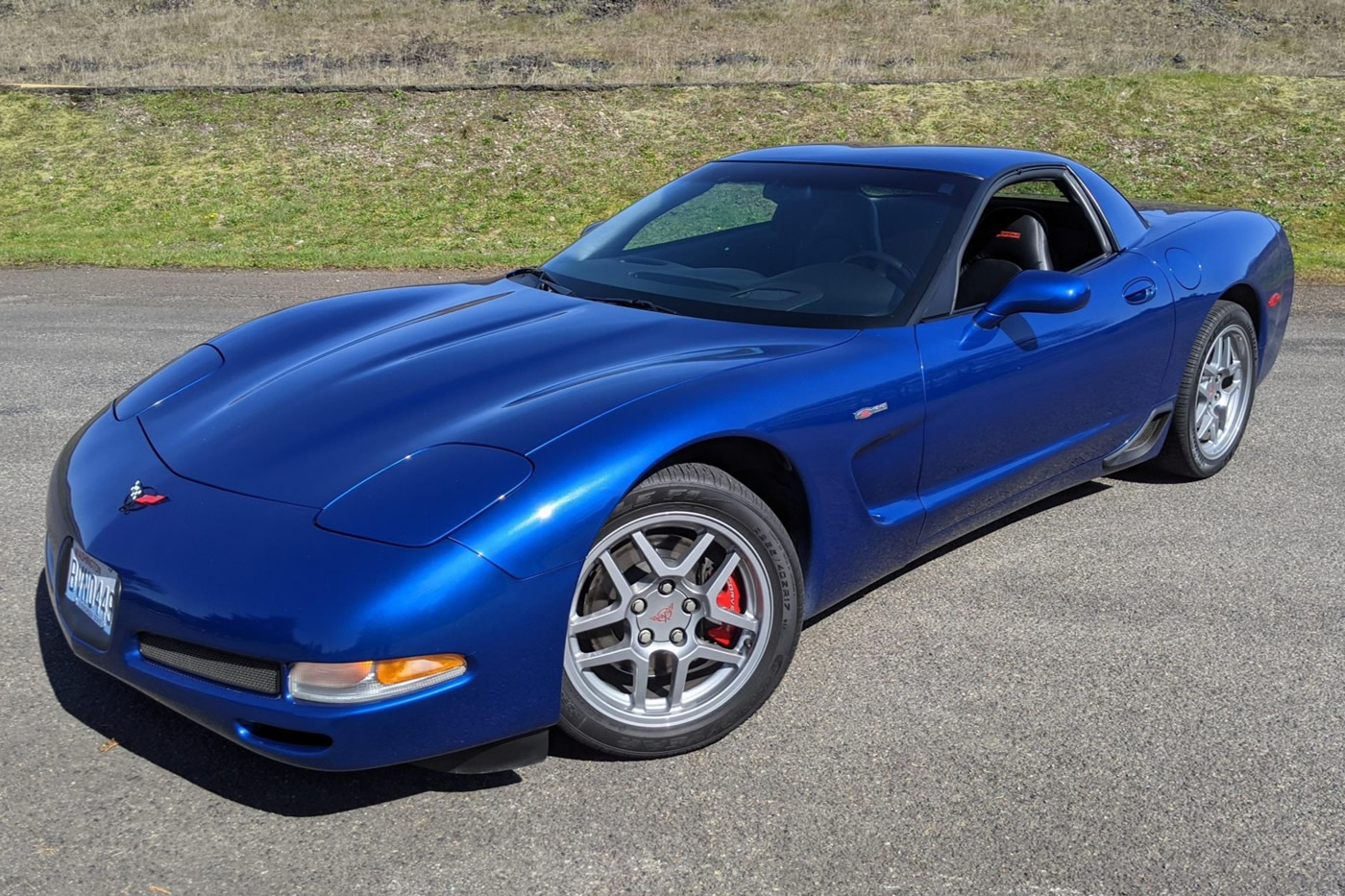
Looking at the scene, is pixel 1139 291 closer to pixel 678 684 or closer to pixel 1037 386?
pixel 1037 386

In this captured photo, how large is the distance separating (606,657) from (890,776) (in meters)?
0.72

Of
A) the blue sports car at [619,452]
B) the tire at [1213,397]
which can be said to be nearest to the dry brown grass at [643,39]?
the tire at [1213,397]

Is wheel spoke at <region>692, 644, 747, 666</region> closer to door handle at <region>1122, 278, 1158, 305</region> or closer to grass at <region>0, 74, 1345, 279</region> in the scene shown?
door handle at <region>1122, 278, 1158, 305</region>

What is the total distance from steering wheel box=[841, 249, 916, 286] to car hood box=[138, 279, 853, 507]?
15.0 inches

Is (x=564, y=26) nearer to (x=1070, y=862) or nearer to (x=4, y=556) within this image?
(x=4, y=556)

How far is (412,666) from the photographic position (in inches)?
101

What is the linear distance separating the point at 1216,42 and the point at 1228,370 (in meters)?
21.7

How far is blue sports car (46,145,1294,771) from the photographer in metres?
2.60

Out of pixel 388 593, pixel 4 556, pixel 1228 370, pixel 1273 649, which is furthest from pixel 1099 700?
pixel 4 556

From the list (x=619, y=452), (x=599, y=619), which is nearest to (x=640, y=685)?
(x=599, y=619)

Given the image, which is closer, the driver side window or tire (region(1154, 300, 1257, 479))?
the driver side window

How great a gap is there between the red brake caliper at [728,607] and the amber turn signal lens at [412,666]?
0.76 m

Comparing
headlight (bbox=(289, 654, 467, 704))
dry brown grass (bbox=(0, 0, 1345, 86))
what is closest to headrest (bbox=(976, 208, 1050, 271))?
headlight (bbox=(289, 654, 467, 704))

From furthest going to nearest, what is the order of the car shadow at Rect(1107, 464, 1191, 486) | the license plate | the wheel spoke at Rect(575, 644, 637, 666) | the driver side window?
the car shadow at Rect(1107, 464, 1191, 486) < the driver side window < the wheel spoke at Rect(575, 644, 637, 666) < the license plate
